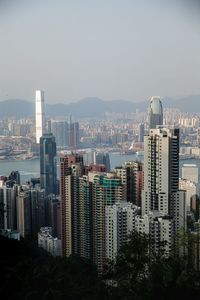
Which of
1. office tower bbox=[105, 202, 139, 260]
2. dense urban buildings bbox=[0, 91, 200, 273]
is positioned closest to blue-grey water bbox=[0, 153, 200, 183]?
dense urban buildings bbox=[0, 91, 200, 273]

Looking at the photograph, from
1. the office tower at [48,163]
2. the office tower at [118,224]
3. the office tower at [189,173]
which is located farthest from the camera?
the office tower at [48,163]

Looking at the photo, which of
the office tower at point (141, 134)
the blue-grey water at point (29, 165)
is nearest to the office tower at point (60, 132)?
the blue-grey water at point (29, 165)

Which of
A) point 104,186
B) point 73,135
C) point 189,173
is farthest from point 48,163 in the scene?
point 189,173

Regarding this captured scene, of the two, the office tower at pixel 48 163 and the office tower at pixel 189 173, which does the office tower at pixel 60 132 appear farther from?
the office tower at pixel 189 173

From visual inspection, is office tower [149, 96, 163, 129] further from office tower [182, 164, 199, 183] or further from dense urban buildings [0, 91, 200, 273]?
office tower [182, 164, 199, 183]

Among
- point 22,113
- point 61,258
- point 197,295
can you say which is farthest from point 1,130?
point 197,295

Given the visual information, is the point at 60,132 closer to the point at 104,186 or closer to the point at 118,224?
the point at 104,186
